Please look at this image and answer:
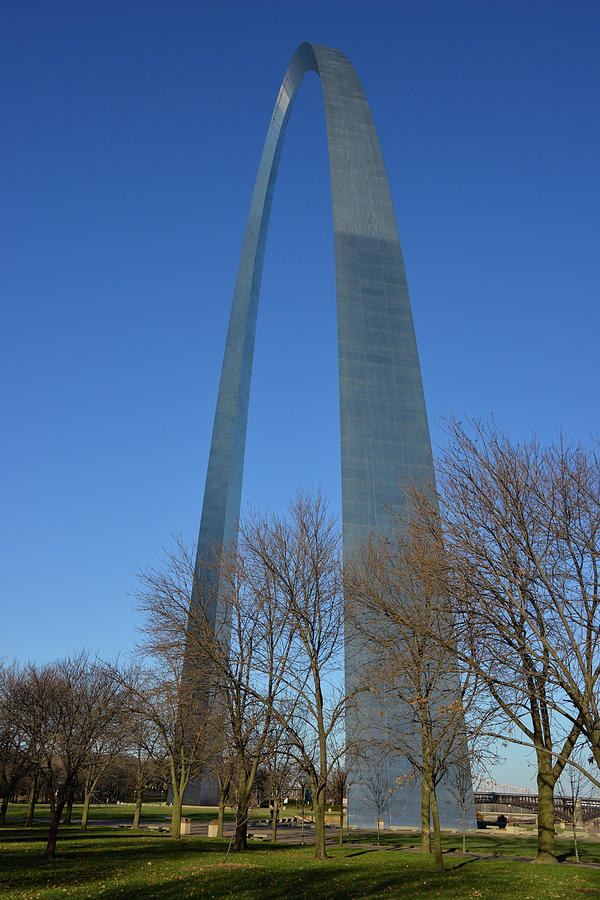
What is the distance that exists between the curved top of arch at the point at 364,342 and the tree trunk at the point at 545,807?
33.3 feet

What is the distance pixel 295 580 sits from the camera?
18.9m

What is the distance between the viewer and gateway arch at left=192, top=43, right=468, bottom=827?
28.1 m

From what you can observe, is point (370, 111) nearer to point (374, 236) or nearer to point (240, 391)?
point (374, 236)

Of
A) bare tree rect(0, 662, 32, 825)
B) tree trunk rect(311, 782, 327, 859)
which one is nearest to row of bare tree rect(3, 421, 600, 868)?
tree trunk rect(311, 782, 327, 859)

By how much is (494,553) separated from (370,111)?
31.1 m

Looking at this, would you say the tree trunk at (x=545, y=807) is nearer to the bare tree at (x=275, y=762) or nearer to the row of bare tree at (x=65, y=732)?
the bare tree at (x=275, y=762)

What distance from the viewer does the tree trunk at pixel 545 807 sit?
52.7 feet

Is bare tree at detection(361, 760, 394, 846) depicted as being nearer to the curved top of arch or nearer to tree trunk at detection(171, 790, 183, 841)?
tree trunk at detection(171, 790, 183, 841)

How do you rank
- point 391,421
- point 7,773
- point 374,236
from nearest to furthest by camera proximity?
point 391,421
point 374,236
point 7,773

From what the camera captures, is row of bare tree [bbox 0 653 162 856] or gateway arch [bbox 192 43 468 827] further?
gateway arch [bbox 192 43 468 827]

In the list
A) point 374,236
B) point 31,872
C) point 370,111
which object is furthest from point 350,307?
point 31,872

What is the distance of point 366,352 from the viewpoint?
3105 cm

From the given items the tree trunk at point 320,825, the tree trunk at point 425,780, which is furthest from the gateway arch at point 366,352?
the tree trunk at point 320,825

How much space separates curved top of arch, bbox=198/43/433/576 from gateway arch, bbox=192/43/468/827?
46mm
